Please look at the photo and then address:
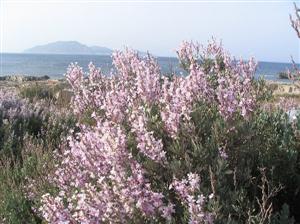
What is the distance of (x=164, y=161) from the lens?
4477mm

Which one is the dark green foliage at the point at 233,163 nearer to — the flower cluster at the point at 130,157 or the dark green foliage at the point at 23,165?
the flower cluster at the point at 130,157

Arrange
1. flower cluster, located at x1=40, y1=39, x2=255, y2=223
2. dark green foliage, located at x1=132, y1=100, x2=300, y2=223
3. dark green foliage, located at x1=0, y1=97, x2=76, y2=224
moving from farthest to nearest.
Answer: dark green foliage, located at x1=0, y1=97, x2=76, y2=224
dark green foliage, located at x1=132, y1=100, x2=300, y2=223
flower cluster, located at x1=40, y1=39, x2=255, y2=223

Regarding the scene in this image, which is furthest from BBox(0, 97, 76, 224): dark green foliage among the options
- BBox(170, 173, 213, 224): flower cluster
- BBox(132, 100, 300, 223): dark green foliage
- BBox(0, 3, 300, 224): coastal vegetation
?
BBox(170, 173, 213, 224): flower cluster

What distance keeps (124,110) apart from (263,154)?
4.81ft

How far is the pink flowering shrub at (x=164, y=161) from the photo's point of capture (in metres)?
3.99

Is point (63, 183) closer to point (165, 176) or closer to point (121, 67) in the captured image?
point (165, 176)

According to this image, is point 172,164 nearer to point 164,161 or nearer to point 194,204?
point 164,161

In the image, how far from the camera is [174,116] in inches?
185

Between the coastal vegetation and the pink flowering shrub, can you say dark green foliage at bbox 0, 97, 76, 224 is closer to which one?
the coastal vegetation

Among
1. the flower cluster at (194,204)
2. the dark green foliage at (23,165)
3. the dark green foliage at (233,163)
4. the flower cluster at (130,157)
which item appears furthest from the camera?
the dark green foliage at (23,165)

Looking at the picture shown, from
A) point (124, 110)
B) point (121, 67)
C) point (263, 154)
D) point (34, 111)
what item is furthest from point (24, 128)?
point (263, 154)

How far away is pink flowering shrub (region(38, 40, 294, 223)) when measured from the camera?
13.1 ft

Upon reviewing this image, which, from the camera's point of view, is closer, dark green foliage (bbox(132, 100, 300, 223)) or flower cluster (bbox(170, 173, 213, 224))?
flower cluster (bbox(170, 173, 213, 224))

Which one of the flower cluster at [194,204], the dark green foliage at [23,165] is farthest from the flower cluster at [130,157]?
the dark green foliage at [23,165]
